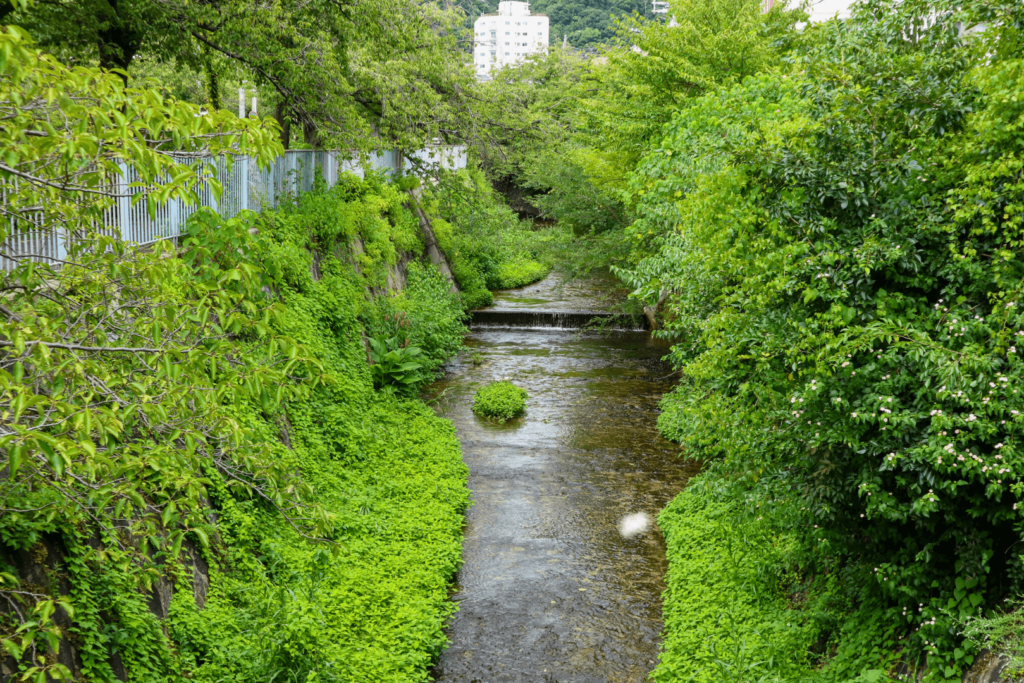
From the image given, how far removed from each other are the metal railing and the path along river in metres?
5.26

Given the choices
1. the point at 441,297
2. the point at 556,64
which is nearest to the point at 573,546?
the point at 441,297

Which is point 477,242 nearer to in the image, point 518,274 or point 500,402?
point 518,274

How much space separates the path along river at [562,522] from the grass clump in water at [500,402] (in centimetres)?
24

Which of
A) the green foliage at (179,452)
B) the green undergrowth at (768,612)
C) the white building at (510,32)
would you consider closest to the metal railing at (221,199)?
the green foliage at (179,452)

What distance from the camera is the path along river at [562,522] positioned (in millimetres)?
8406

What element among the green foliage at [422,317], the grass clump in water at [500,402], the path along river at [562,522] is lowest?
the path along river at [562,522]

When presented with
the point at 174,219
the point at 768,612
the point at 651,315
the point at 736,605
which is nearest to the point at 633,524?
the point at 736,605

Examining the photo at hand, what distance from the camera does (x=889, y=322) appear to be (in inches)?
217

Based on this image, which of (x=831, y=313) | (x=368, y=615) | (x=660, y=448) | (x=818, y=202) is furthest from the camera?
(x=660, y=448)

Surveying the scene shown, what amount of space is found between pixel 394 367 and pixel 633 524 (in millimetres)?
6169

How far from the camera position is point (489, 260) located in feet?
98.3

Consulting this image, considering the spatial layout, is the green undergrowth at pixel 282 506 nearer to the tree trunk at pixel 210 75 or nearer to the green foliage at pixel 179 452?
the green foliage at pixel 179 452

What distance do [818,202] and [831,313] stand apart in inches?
43.1

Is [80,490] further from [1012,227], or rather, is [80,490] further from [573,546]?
[573,546]
